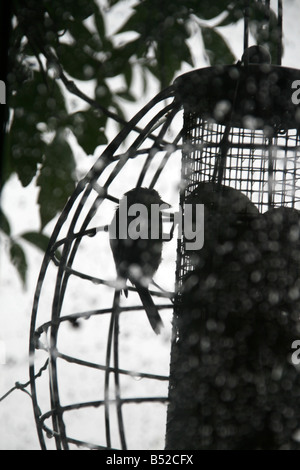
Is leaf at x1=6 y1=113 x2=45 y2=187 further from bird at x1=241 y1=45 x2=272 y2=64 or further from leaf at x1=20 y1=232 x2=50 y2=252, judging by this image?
bird at x1=241 y1=45 x2=272 y2=64

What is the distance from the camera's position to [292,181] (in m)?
1.27

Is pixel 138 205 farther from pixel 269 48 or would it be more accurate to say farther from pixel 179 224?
pixel 269 48

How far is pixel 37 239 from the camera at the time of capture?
0.97 metres

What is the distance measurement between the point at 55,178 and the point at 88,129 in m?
0.11

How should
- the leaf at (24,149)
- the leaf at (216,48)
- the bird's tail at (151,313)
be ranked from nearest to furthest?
1. the leaf at (24,149)
2. the leaf at (216,48)
3. the bird's tail at (151,313)

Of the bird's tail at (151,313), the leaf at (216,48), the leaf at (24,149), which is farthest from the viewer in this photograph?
the bird's tail at (151,313)

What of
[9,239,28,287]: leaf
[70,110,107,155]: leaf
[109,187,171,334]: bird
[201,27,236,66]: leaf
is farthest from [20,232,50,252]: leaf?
[201,27,236,66]: leaf

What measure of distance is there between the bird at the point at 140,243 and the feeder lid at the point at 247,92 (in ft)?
0.85

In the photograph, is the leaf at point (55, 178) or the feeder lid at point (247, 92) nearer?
the leaf at point (55, 178)

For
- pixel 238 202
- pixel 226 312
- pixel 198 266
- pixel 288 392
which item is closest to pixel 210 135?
pixel 238 202

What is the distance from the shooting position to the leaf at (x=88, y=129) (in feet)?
3.27

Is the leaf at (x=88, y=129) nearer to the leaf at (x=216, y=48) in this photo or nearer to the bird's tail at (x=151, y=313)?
the leaf at (x=216, y=48)

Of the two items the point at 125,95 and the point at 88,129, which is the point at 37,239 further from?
the point at 125,95

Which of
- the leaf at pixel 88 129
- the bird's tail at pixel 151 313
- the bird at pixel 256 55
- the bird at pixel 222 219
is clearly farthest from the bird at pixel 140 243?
the bird at pixel 256 55
